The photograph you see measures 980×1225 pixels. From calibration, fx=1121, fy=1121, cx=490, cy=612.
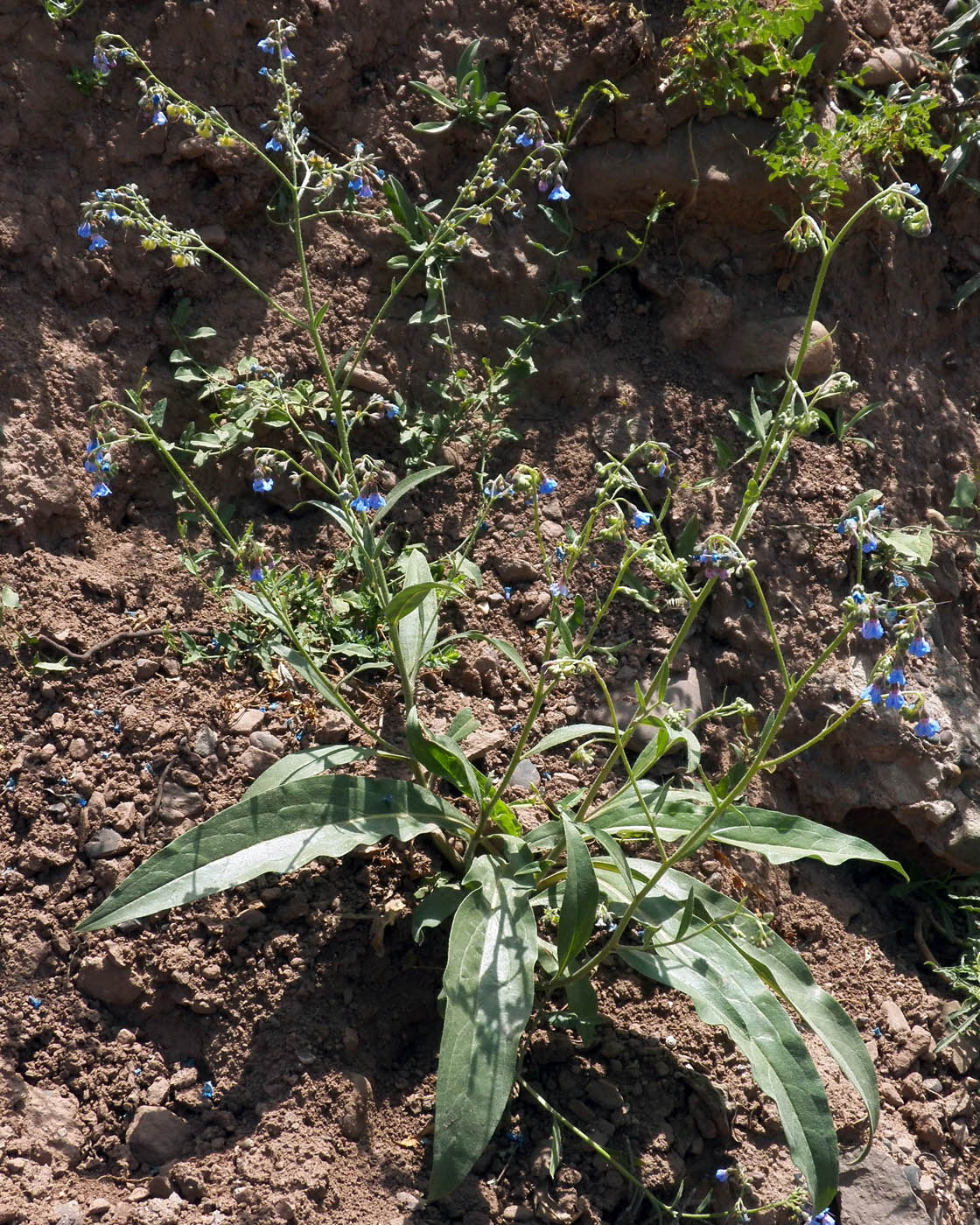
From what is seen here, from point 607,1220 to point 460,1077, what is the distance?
76cm

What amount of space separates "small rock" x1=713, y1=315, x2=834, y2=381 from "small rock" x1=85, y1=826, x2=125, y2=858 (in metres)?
3.10

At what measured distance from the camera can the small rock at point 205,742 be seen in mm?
3746

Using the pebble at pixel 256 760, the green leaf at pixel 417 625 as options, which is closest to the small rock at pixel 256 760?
the pebble at pixel 256 760

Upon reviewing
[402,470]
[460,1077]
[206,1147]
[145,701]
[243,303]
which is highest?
[243,303]

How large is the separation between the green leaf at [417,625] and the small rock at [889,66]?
10.4ft

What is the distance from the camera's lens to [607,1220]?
10.5 ft

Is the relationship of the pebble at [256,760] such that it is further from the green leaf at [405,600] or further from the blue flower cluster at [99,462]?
the blue flower cluster at [99,462]

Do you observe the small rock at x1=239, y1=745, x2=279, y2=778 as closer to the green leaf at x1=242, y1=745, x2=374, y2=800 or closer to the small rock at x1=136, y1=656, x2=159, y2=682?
the green leaf at x1=242, y1=745, x2=374, y2=800

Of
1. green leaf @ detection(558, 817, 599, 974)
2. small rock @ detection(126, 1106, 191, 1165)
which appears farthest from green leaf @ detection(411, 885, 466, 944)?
small rock @ detection(126, 1106, 191, 1165)

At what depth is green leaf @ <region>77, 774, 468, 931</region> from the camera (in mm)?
3027

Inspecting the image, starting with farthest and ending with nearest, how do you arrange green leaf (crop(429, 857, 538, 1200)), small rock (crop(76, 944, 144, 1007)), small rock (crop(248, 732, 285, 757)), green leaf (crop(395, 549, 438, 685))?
small rock (crop(248, 732, 285, 757))
green leaf (crop(395, 549, 438, 685))
small rock (crop(76, 944, 144, 1007))
green leaf (crop(429, 857, 538, 1200))

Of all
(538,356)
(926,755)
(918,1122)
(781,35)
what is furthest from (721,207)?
(918,1122)

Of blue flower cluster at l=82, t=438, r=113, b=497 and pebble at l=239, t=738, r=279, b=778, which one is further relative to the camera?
pebble at l=239, t=738, r=279, b=778

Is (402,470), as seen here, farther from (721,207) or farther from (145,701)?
(721,207)
